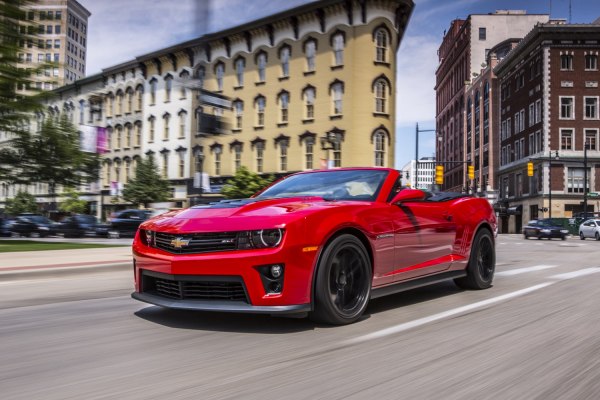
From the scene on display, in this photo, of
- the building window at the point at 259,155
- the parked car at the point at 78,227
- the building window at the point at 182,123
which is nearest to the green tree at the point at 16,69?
the parked car at the point at 78,227

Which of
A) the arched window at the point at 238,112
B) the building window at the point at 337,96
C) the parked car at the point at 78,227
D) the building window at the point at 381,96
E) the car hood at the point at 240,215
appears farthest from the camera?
the arched window at the point at 238,112

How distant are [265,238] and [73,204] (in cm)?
5477

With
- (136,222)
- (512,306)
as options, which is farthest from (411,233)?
(136,222)

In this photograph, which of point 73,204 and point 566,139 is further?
point 73,204

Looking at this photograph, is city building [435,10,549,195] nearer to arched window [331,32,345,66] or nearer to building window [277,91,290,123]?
building window [277,91,290,123]

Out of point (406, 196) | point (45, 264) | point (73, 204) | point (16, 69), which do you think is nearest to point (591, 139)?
point (73, 204)

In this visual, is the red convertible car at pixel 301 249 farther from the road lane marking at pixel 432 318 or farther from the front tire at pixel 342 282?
the road lane marking at pixel 432 318

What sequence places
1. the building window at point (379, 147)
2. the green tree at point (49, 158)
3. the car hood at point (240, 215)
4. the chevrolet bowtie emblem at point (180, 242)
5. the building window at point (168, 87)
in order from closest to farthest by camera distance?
the car hood at point (240, 215)
the chevrolet bowtie emblem at point (180, 242)
the green tree at point (49, 158)
the building window at point (379, 147)
the building window at point (168, 87)

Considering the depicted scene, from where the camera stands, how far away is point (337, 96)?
35781 millimetres

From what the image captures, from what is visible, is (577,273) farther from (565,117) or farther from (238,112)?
(565,117)

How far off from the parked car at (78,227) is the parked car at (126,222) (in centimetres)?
167

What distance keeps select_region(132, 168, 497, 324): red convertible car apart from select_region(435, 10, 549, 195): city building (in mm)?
57820

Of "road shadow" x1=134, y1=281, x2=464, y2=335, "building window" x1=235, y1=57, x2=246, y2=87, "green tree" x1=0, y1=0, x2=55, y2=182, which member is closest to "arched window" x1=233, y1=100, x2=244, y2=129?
"building window" x1=235, y1=57, x2=246, y2=87

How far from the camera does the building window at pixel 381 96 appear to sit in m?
35.3
